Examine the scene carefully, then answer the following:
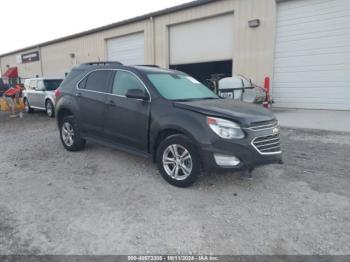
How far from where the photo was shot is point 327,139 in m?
6.38

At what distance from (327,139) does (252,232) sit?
4.61m

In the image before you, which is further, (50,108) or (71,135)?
(50,108)

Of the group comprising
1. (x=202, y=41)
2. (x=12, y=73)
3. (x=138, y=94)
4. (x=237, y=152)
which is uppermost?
(x=202, y=41)

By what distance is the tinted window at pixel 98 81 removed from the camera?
5027mm

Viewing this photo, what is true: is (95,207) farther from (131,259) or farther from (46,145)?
(46,145)

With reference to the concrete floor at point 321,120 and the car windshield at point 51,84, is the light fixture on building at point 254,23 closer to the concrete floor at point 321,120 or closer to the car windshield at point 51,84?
the concrete floor at point 321,120

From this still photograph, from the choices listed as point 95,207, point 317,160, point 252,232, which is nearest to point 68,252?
point 95,207

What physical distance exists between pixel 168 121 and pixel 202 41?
1086cm

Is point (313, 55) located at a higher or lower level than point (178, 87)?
higher

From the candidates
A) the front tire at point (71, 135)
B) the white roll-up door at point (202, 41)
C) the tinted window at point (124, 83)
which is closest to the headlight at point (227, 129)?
the tinted window at point (124, 83)

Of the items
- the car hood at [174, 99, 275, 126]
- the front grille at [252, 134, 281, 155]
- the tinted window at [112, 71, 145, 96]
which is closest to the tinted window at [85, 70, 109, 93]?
the tinted window at [112, 71, 145, 96]

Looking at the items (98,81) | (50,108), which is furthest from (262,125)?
(50,108)

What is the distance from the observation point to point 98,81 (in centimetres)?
516

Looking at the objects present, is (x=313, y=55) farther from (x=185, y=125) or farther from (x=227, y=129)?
(x=185, y=125)
